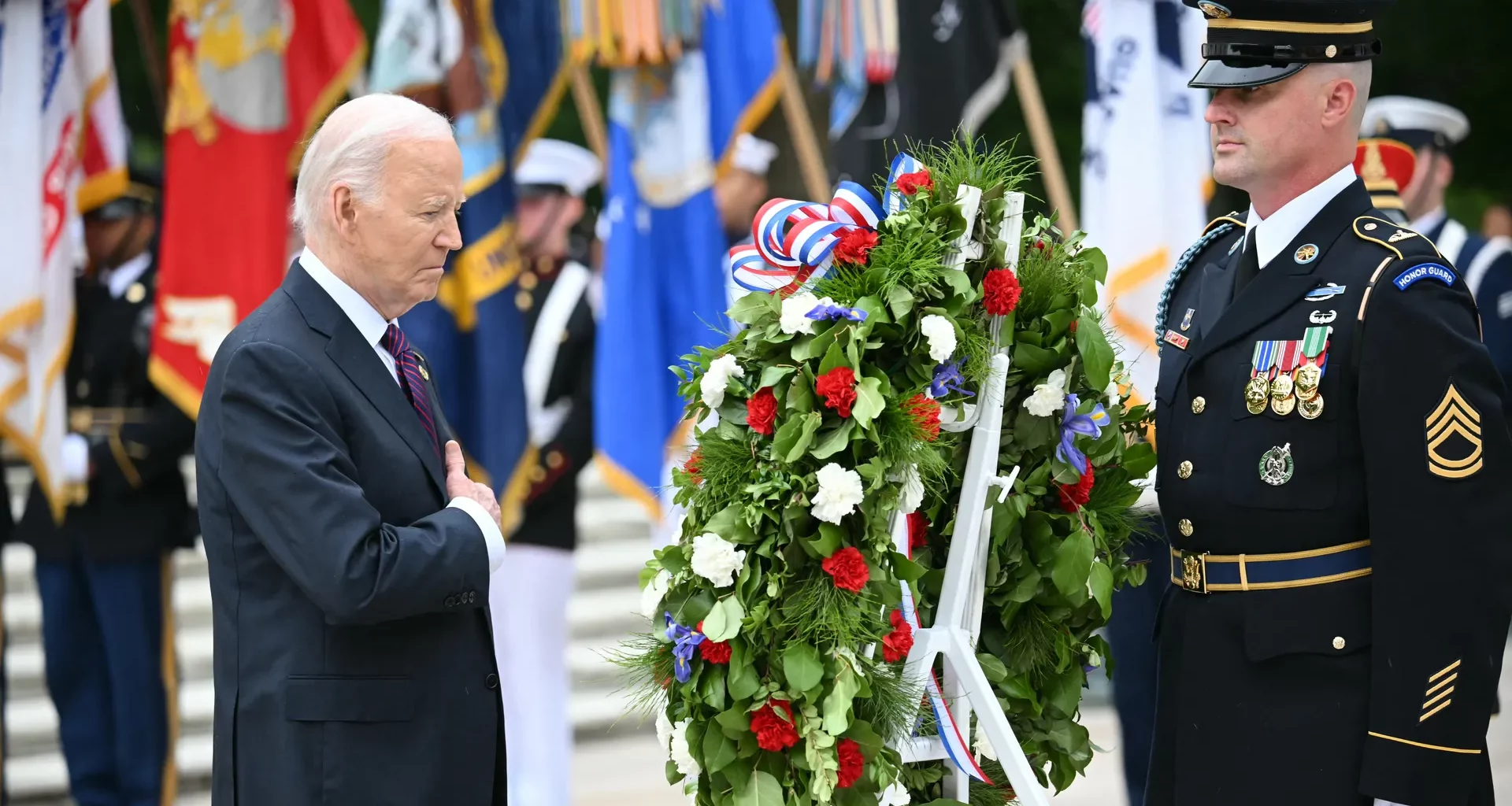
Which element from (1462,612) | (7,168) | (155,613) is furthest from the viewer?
(155,613)

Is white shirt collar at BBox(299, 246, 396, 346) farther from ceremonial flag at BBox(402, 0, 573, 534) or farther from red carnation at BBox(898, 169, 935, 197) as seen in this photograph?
ceremonial flag at BBox(402, 0, 573, 534)

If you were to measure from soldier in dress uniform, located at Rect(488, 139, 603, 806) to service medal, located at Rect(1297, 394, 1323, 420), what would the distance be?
3353mm

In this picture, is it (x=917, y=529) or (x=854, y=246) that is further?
(x=917, y=529)

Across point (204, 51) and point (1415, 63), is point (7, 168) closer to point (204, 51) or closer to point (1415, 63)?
point (204, 51)

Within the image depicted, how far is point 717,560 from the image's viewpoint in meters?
2.35

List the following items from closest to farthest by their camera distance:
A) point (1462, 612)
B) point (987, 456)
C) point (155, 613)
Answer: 1. point (1462, 612)
2. point (987, 456)
3. point (155, 613)

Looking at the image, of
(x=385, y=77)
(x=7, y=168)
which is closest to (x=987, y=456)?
(x=385, y=77)

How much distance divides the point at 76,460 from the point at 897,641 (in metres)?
3.71

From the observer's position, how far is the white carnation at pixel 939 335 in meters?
2.36

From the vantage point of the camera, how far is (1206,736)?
2.61m

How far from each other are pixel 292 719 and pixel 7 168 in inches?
128

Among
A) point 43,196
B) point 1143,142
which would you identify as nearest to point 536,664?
point 43,196

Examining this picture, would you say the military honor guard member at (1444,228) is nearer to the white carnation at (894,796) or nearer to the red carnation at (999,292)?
the red carnation at (999,292)

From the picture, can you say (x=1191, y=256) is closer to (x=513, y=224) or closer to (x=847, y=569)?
(x=847, y=569)
